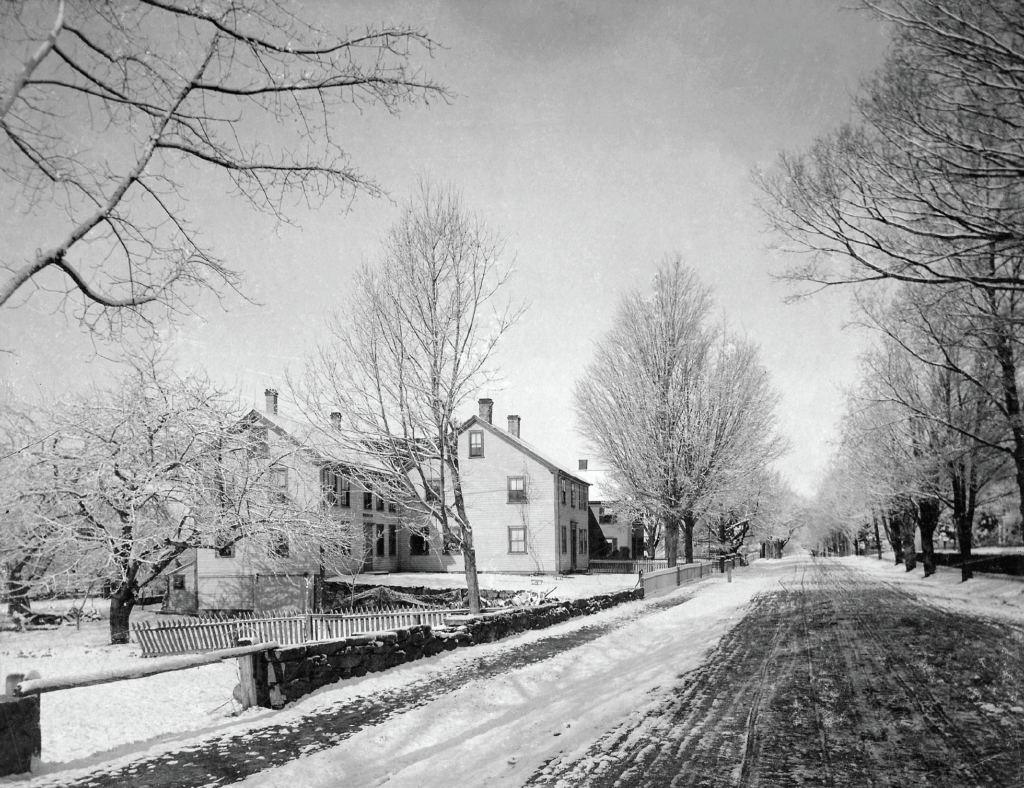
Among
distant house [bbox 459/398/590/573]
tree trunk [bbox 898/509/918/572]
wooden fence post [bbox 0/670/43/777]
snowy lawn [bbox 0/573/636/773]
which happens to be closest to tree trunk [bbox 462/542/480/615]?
snowy lawn [bbox 0/573/636/773]

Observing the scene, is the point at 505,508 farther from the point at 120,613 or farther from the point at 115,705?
the point at 115,705

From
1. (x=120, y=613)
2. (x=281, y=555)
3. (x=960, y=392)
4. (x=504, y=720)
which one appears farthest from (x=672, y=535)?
(x=504, y=720)

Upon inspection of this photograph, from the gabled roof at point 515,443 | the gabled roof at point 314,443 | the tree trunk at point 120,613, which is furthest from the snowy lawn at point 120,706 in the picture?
the gabled roof at point 515,443

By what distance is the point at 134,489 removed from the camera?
18469 millimetres

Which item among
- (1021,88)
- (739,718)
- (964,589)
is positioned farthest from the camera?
(964,589)

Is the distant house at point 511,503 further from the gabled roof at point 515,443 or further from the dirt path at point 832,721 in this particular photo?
the dirt path at point 832,721

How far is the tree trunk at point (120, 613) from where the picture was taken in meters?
19.6

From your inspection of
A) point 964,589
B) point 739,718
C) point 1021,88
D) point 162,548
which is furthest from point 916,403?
point 162,548

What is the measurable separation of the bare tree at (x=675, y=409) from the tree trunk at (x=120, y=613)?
783 inches

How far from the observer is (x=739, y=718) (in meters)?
7.51

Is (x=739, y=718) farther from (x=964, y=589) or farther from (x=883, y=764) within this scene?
(x=964, y=589)

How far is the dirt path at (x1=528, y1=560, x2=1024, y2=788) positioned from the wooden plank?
13.2ft

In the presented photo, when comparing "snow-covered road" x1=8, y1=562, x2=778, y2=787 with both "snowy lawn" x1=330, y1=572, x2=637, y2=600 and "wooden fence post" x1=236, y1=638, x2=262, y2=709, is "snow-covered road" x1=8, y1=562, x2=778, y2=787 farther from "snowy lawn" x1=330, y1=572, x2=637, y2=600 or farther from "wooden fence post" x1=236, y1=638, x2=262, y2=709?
"snowy lawn" x1=330, y1=572, x2=637, y2=600

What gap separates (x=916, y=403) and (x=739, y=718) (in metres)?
22.6
